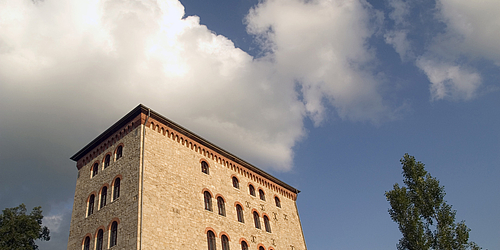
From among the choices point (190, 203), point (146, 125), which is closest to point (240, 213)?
point (190, 203)

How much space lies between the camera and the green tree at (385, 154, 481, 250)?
82.1 ft

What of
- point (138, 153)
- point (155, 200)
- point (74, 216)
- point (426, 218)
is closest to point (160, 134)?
point (138, 153)

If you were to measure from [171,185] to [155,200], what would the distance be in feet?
6.23

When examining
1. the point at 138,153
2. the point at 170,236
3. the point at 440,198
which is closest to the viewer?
the point at 170,236

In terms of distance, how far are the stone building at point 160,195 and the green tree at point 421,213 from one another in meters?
10.4

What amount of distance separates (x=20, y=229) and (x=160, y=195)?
20341 millimetres

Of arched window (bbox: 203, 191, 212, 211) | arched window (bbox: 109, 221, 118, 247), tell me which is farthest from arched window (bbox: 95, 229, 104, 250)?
arched window (bbox: 203, 191, 212, 211)

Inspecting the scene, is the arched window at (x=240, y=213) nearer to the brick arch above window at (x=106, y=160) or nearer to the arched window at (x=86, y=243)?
the brick arch above window at (x=106, y=160)

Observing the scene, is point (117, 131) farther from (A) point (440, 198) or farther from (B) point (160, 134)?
(A) point (440, 198)

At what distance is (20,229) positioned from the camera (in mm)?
31344

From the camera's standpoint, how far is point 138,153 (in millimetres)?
21391

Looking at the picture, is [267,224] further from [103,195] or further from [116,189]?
[103,195]

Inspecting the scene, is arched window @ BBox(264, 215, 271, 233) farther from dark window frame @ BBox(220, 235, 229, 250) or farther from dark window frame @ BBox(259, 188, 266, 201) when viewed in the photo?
dark window frame @ BBox(220, 235, 229, 250)

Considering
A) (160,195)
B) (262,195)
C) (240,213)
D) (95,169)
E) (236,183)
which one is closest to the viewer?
(160,195)
